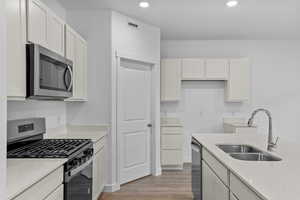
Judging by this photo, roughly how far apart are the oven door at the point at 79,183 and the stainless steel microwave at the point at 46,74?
71 centimetres

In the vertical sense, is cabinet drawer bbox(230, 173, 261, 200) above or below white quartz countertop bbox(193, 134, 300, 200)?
below

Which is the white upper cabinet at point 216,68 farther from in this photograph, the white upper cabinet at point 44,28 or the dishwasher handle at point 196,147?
the white upper cabinet at point 44,28

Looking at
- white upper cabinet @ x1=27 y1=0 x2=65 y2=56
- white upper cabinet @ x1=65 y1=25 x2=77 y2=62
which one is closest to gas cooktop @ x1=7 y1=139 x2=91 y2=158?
white upper cabinet @ x1=27 y1=0 x2=65 y2=56

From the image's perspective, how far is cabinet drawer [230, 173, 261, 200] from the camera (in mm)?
1352

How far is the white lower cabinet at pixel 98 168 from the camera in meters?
3.06

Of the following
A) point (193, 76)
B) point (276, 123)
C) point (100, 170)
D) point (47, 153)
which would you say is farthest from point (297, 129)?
point (47, 153)

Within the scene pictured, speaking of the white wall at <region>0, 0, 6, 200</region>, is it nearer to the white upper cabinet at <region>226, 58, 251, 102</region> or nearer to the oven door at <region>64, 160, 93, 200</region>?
the oven door at <region>64, 160, 93, 200</region>

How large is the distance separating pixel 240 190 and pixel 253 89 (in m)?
4.62

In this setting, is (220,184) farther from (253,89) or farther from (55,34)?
(253,89)

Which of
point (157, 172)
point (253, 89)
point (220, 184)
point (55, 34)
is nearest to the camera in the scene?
point (220, 184)

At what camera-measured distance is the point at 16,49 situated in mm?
1791

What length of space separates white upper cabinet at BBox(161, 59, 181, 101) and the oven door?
113 inches

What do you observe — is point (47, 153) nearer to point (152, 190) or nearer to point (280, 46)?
point (152, 190)

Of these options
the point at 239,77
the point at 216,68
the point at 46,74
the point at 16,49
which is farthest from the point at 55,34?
the point at 239,77
